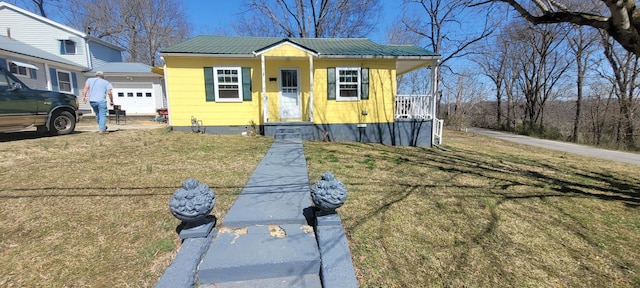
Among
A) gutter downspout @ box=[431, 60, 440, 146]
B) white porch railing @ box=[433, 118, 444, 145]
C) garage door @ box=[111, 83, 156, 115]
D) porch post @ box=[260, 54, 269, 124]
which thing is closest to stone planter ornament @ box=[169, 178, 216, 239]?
porch post @ box=[260, 54, 269, 124]

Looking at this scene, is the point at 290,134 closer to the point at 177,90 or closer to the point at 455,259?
the point at 177,90

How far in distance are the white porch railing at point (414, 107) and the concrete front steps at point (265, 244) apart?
747 cm

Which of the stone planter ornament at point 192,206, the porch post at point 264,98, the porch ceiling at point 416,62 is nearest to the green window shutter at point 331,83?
the porch post at point 264,98

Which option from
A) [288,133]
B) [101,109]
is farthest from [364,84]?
[101,109]

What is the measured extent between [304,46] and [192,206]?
7682 millimetres

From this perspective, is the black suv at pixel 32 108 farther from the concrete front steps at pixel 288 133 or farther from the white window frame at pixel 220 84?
the concrete front steps at pixel 288 133

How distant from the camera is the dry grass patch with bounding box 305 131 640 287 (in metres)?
2.27

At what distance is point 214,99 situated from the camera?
31.0 ft

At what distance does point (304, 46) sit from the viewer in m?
8.96

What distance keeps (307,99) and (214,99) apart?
333 cm

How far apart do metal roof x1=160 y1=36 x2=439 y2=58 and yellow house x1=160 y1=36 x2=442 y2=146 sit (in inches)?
1.4

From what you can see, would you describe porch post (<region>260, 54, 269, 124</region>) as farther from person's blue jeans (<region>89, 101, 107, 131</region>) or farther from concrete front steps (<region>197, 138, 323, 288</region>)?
concrete front steps (<region>197, 138, 323, 288</region>)

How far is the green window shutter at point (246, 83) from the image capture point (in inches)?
372

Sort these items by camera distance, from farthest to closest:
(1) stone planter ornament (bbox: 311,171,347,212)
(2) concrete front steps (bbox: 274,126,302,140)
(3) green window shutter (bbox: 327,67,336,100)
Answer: (3) green window shutter (bbox: 327,67,336,100)
(2) concrete front steps (bbox: 274,126,302,140)
(1) stone planter ornament (bbox: 311,171,347,212)
